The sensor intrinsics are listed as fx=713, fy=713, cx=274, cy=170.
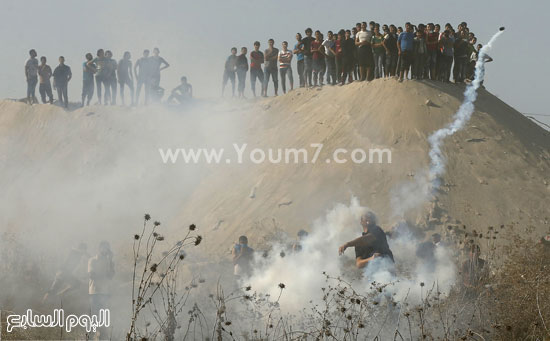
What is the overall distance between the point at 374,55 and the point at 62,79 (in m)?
10.4

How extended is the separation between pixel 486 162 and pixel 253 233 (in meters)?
5.42

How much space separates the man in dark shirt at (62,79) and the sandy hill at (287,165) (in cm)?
64

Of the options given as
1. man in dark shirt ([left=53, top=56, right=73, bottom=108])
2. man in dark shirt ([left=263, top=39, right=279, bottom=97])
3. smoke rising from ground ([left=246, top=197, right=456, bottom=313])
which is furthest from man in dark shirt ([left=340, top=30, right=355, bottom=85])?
man in dark shirt ([left=53, top=56, right=73, bottom=108])

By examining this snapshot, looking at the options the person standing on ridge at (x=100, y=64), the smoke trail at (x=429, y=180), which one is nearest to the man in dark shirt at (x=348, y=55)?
the smoke trail at (x=429, y=180)

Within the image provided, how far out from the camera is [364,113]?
17.3 m

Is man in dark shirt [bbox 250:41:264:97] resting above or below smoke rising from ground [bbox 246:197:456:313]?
above

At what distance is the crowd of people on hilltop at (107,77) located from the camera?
2164 centimetres

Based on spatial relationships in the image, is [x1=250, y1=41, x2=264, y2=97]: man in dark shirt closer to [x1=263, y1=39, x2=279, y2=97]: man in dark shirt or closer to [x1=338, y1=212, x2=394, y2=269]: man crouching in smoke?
[x1=263, y1=39, x2=279, y2=97]: man in dark shirt

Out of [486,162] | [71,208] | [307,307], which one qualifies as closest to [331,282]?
[307,307]

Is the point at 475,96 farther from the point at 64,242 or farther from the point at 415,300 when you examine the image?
the point at 64,242

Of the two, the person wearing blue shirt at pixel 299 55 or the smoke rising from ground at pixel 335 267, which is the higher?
the person wearing blue shirt at pixel 299 55

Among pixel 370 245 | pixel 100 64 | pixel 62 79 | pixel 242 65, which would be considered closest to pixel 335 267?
pixel 370 245

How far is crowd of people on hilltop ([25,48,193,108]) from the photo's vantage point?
852 inches

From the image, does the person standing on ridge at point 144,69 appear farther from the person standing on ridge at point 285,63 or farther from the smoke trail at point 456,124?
the smoke trail at point 456,124
